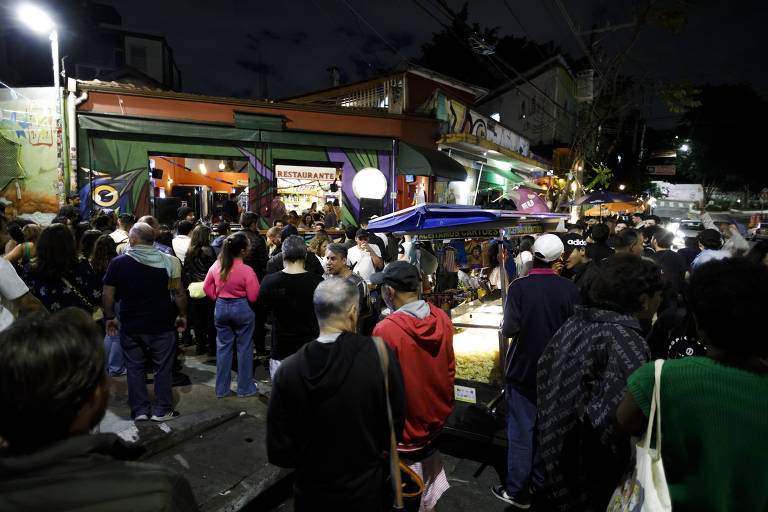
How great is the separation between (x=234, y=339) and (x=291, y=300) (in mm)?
1802

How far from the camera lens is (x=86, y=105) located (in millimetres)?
10719

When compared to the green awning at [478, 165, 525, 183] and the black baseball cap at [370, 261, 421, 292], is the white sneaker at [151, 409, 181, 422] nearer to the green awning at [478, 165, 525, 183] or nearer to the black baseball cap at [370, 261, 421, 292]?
the black baseball cap at [370, 261, 421, 292]

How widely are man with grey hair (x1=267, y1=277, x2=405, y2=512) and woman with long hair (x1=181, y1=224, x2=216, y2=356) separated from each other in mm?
4959

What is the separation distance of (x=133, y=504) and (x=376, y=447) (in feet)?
4.43

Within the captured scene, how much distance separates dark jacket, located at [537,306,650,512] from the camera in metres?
2.27

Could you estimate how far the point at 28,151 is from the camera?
1035cm

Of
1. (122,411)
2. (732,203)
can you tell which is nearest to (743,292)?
(122,411)

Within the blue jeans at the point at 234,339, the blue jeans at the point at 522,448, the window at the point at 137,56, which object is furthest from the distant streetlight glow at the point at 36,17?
the window at the point at 137,56

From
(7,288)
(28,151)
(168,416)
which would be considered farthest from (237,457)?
(28,151)

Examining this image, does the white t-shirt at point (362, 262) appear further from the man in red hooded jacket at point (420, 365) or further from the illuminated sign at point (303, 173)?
the illuminated sign at point (303, 173)

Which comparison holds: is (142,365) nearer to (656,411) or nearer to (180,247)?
(180,247)

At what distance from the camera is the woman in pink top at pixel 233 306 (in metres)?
5.30

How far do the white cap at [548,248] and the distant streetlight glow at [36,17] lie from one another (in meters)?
11.7

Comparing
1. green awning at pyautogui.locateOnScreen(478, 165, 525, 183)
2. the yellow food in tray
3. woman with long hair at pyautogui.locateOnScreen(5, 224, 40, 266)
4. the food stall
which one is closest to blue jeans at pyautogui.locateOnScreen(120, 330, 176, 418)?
woman with long hair at pyautogui.locateOnScreen(5, 224, 40, 266)
